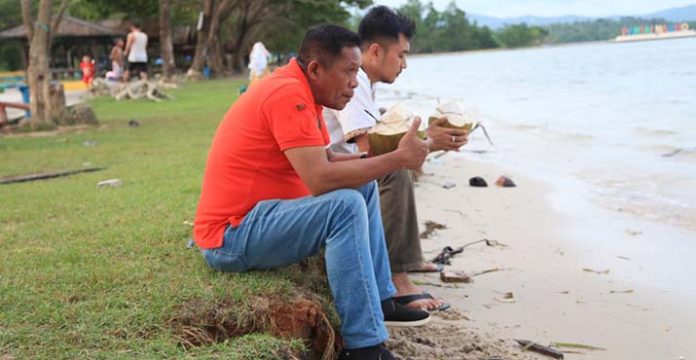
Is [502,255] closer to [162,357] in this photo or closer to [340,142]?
[340,142]

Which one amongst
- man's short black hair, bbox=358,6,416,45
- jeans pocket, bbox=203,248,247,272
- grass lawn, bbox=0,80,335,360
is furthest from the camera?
man's short black hair, bbox=358,6,416,45

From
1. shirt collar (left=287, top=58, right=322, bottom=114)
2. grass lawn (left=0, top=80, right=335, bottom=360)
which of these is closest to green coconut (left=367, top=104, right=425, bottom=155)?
shirt collar (left=287, top=58, right=322, bottom=114)

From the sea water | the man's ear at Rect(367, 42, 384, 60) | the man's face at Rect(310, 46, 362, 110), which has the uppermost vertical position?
the man's ear at Rect(367, 42, 384, 60)

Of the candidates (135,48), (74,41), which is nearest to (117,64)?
(135,48)

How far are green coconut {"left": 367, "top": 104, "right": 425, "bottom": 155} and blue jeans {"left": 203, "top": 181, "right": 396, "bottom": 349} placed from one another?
2.59ft

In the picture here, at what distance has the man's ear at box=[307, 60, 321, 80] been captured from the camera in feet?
9.99

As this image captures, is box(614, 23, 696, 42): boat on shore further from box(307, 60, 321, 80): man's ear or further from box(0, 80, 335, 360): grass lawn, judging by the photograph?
box(307, 60, 321, 80): man's ear

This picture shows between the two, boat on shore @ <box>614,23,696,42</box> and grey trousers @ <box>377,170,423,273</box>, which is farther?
boat on shore @ <box>614,23,696,42</box>

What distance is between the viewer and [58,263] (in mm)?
3705

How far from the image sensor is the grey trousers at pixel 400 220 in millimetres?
3896

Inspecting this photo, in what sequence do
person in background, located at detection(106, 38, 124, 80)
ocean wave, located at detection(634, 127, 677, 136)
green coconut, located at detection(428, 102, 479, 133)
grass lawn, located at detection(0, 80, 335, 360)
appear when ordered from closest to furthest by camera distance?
grass lawn, located at detection(0, 80, 335, 360), green coconut, located at detection(428, 102, 479, 133), ocean wave, located at detection(634, 127, 677, 136), person in background, located at detection(106, 38, 124, 80)

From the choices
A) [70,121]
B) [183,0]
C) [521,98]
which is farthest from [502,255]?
[183,0]

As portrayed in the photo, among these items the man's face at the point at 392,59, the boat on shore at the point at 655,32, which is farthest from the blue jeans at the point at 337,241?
the boat on shore at the point at 655,32

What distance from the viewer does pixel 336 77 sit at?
307 centimetres
